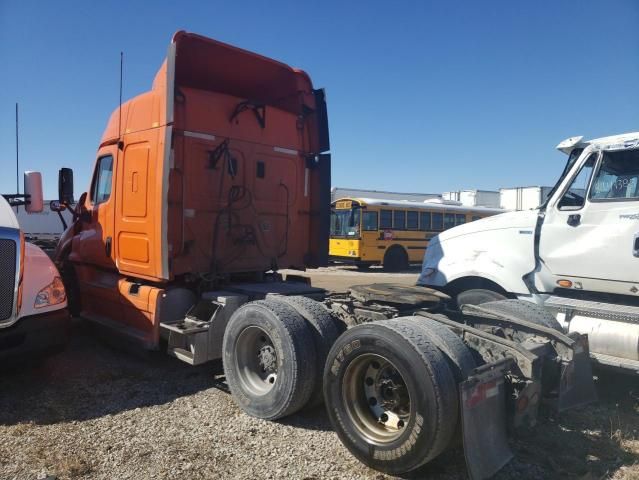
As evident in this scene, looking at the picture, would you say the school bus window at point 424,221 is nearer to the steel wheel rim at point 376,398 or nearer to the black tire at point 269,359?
the black tire at point 269,359

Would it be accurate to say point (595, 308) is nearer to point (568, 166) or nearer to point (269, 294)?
point (568, 166)

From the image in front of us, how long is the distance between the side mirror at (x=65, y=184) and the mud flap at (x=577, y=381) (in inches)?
250

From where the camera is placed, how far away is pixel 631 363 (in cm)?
439

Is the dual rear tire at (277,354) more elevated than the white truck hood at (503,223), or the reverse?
the white truck hood at (503,223)

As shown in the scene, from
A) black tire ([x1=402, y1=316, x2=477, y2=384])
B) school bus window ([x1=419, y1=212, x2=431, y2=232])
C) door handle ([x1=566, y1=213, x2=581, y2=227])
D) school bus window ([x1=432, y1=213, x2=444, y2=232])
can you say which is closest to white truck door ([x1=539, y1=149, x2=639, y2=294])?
door handle ([x1=566, y1=213, x2=581, y2=227])

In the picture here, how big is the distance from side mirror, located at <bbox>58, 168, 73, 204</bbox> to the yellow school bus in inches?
494

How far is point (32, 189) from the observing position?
6.48 metres

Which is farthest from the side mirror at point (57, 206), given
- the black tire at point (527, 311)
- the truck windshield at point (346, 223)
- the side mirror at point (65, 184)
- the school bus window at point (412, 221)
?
the school bus window at point (412, 221)

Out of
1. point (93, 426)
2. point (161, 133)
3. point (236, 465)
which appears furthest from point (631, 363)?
point (161, 133)

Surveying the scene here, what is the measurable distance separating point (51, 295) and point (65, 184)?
2.40 metres

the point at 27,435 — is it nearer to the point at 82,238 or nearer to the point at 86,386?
the point at 86,386

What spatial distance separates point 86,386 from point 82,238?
2.64 meters

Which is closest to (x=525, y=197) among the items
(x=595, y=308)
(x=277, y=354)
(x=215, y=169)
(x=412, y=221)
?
(x=412, y=221)

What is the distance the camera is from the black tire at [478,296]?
19.0ft
